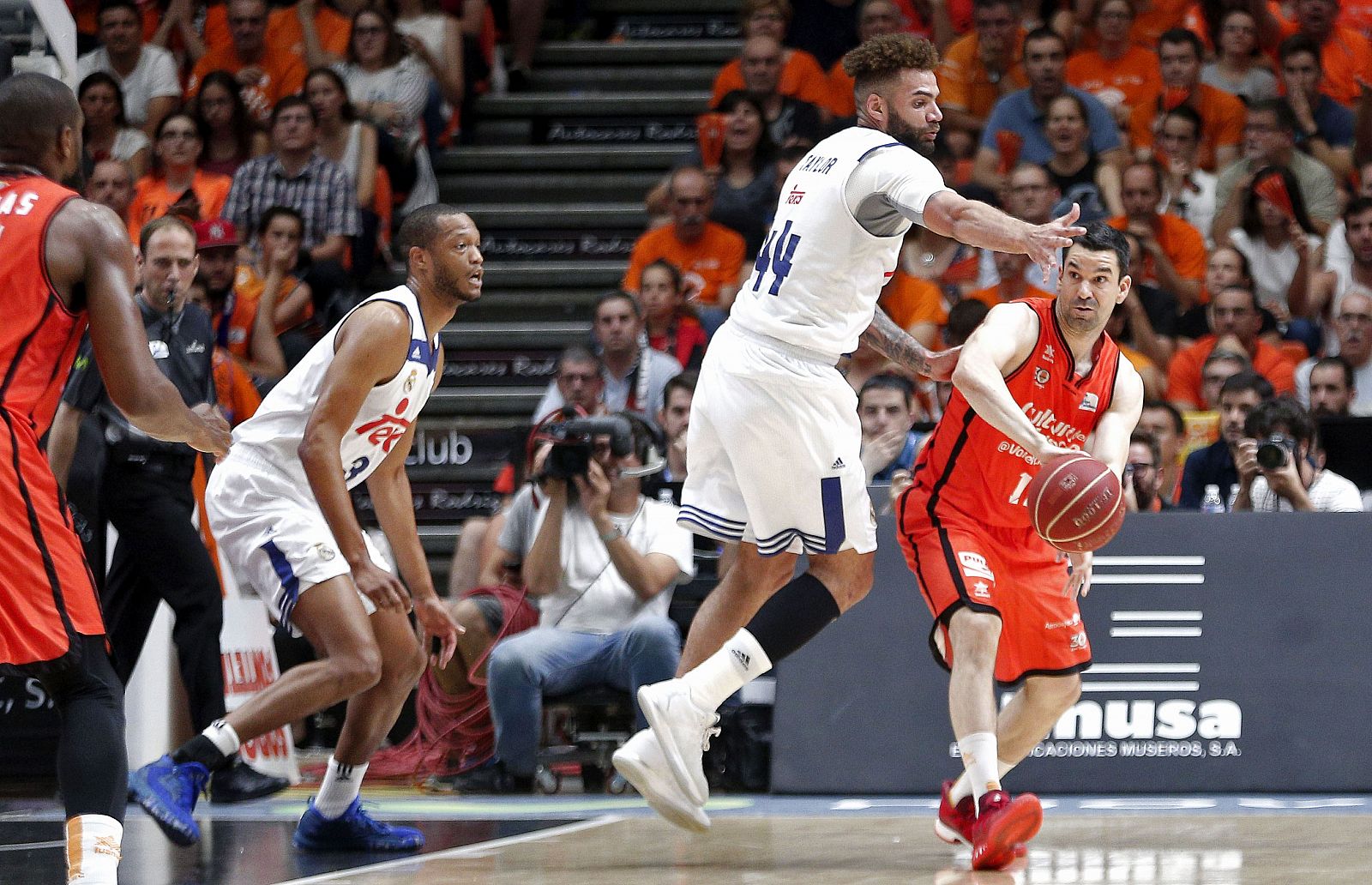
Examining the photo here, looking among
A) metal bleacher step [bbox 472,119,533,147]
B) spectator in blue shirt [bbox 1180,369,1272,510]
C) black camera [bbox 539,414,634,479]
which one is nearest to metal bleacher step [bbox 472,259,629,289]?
metal bleacher step [bbox 472,119,533,147]

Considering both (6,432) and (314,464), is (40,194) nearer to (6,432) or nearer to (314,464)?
(6,432)

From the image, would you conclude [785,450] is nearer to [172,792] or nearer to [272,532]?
[272,532]

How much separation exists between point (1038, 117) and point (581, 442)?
418cm

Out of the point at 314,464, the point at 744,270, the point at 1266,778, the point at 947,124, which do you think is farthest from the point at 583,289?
the point at 314,464

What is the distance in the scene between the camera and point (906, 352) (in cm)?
555

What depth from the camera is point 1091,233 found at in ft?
18.4

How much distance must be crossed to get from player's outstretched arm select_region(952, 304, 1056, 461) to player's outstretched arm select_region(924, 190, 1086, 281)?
2.23ft

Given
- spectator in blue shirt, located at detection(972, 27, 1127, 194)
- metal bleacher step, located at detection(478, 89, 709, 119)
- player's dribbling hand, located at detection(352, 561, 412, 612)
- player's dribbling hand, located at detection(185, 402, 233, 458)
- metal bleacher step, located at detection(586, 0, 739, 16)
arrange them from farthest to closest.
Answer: metal bleacher step, located at detection(586, 0, 739, 16) → metal bleacher step, located at detection(478, 89, 709, 119) → spectator in blue shirt, located at detection(972, 27, 1127, 194) → player's dribbling hand, located at detection(352, 561, 412, 612) → player's dribbling hand, located at detection(185, 402, 233, 458)

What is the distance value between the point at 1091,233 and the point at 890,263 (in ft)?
2.49

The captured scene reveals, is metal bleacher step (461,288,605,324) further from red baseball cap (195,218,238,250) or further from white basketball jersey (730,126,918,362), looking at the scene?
white basketball jersey (730,126,918,362)

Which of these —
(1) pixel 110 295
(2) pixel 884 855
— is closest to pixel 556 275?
(2) pixel 884 855

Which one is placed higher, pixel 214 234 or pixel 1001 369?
pixel 1001 369

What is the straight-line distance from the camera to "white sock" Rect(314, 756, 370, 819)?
5.50 metres

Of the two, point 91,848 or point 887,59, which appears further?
point 887,59
